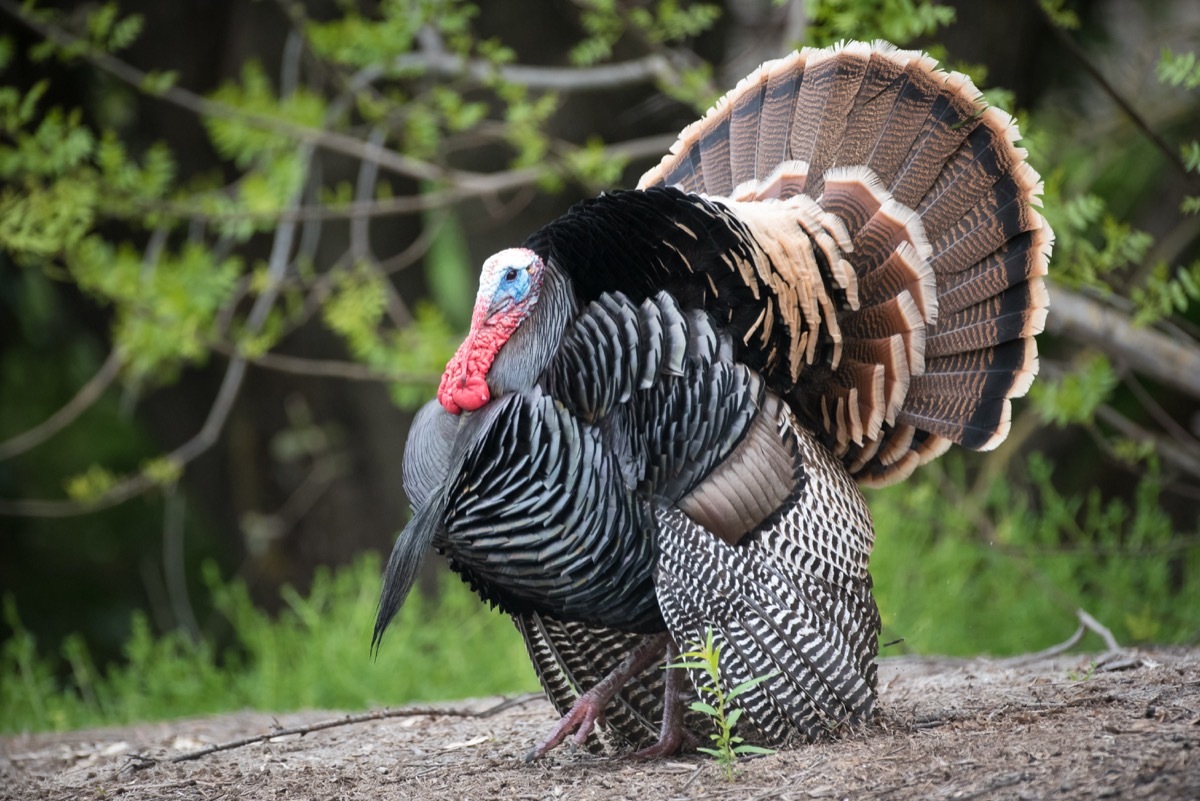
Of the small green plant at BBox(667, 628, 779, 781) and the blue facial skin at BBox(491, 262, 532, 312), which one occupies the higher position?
the blue facial skin at BBox(491, 262, 532, 312)

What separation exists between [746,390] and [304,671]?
342 cm

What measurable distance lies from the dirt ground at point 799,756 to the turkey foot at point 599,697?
0.27 ft

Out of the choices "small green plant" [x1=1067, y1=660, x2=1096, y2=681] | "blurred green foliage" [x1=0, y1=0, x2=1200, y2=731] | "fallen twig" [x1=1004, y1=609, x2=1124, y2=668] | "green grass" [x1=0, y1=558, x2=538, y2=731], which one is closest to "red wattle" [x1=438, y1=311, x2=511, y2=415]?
"blurred green foliage" [x1=0, y1=0, x2=1200, y2=731]

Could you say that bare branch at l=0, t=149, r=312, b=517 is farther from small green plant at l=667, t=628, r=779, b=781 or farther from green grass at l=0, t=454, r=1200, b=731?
small green plant at l=667, t=628, r=779, b=781

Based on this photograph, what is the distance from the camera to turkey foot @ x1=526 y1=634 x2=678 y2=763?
3717 mm

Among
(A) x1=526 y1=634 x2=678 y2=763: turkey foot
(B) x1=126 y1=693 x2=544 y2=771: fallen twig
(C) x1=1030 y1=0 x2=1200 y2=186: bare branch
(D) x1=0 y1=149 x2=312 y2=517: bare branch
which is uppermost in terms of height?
(C) x1=1030 y1=0 x2=1200 y2=186: bare branch

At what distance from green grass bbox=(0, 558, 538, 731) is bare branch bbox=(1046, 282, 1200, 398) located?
2.93 m

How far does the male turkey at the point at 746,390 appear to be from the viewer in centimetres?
345

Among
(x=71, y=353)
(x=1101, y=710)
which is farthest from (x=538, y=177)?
(x=71, y=353)

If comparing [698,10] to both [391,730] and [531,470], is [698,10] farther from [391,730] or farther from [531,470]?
[391,730]

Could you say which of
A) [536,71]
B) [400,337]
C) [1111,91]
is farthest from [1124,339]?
[400,337]

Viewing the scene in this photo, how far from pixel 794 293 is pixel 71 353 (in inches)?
307

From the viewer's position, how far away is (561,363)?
3.54m

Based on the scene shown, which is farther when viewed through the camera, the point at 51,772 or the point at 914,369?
the point at 51,772
